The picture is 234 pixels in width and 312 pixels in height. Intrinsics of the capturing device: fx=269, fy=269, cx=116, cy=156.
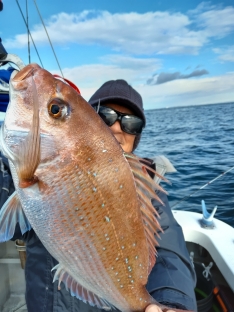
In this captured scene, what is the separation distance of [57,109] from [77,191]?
387 millimetres

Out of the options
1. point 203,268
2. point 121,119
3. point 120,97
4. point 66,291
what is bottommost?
point 203,268

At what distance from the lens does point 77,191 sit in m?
1.25

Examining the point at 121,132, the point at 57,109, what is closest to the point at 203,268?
the point at 121,132

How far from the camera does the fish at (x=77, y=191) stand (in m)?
1.18

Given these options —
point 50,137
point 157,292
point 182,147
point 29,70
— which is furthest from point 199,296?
point 182,147

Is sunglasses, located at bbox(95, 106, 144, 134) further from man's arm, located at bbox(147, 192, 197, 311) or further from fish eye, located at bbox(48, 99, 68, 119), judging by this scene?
fish eye, located at bbox(48, 99, 68, 119)

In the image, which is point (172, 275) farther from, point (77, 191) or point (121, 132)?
point (121, 132)

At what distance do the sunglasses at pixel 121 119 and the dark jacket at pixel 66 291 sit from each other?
3.22 ft

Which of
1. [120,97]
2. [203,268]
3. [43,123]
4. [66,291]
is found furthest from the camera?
[203,268]

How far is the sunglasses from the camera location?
2.54 m

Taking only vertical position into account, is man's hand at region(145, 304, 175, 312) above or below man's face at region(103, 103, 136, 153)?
below

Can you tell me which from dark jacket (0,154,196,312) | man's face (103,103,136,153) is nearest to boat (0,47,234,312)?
dark jacket (0,154,196,312)

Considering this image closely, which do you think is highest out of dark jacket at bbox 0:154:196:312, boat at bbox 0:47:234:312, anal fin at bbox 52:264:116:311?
anal fin at bbox 52:264:116:311

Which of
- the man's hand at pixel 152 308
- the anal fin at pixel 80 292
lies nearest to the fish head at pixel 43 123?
the anal fin at pixel 80 292
